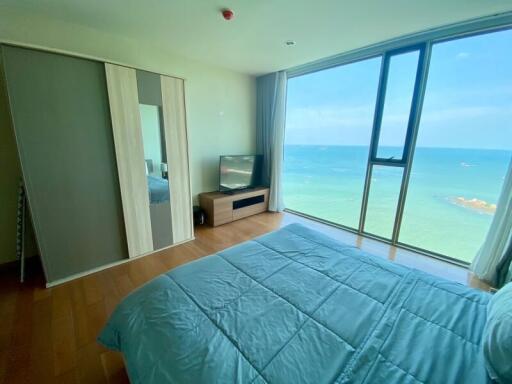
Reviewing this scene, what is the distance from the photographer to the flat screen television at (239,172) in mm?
3498

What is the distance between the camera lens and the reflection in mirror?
2.36 m

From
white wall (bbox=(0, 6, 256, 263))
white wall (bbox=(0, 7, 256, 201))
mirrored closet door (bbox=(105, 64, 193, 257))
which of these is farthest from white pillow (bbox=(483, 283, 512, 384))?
white wall (bbox=(0, 6, 256, 263))

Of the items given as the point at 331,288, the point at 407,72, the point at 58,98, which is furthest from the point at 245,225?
the point at 407,72

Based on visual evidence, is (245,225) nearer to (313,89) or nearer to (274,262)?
(274,262)

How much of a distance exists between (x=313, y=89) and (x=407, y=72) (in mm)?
1732

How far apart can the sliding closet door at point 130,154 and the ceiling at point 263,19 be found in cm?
51

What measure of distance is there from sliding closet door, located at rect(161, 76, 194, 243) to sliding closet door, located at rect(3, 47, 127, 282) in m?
0.60

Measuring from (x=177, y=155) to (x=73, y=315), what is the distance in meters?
1.80

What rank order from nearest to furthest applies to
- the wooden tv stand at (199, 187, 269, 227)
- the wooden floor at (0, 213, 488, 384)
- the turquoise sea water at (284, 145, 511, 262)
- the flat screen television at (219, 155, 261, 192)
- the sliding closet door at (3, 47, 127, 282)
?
1. the wooden floor at (0, 213, 488, 384)
2. the sliding closet door at (3, 47, 127, 282)
3. the turquoise sea water at (284, 145, 511, 262)
4. the wooden tv stand at (199, 187, 269, 227)
5. the flat screen television at (219, 155, 261, 192)

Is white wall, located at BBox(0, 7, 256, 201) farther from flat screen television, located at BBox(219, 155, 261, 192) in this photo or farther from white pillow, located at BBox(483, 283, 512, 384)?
white pillow, located at BBox(483, 283, 512, 384)

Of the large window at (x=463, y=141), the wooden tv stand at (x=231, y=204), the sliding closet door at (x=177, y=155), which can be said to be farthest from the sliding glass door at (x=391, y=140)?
the sliding closet door at (x=177, y=155)

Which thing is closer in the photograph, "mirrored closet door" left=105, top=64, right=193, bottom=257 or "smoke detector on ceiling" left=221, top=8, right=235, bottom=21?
"smoke detector on ceiling" left=221, top=8, right=235, bottom=21

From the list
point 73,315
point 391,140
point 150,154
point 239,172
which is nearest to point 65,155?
point 150,154

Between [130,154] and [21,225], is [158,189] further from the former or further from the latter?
[21,225]
